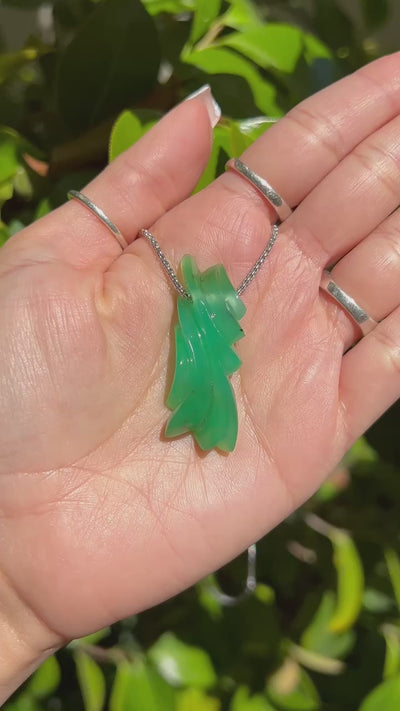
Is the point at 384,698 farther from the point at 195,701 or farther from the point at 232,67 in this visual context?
the point at 232,67

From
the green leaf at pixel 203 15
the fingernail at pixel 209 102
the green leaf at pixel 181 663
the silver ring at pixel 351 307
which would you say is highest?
the green leaf at pixel 203 15

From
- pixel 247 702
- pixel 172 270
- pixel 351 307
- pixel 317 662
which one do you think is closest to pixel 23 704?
pixel 247 702

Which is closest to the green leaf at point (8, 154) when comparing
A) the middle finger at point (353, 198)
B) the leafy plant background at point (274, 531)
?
the leafy plant background at point (274, 531)

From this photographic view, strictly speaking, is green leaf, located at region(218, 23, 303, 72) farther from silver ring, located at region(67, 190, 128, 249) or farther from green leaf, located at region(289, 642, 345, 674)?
green leaf, located at region(289, 642, 345, 674)

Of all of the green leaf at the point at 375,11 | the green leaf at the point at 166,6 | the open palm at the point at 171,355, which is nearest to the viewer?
the open palm at the point at 171,355

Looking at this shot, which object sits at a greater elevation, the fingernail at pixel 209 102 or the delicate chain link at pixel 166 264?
the fingernail at pixel 209 102

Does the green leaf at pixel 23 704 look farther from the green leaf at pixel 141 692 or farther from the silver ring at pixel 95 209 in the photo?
the silver ring at pixel 95 209
